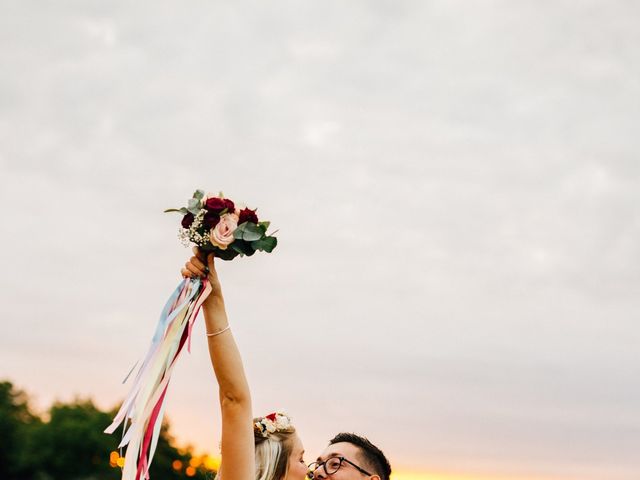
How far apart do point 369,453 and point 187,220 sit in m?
2.81

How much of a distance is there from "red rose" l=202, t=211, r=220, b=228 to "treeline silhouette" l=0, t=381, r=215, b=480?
67.7 meters

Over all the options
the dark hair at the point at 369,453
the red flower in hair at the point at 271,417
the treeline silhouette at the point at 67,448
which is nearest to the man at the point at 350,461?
the dark hair at the point at 369,453

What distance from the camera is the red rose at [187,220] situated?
16.9 feet

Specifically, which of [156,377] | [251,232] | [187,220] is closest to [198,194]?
[187,220]

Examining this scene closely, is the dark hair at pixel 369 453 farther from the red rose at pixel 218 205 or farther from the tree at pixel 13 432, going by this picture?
the tree at pixel 13 432

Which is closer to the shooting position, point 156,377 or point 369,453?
point 156,377

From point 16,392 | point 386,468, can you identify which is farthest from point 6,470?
point 386,468

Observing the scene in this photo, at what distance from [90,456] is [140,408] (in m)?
72.3

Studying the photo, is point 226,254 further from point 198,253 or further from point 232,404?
point 232,404

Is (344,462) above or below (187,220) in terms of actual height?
below

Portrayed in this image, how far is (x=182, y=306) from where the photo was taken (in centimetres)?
516

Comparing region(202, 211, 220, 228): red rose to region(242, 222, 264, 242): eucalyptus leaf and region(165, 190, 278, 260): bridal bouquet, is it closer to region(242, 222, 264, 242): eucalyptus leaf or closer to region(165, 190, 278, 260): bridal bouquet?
region(165, 190, 278, 260): bridal bouquet

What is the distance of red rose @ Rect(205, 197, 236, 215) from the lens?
5.11 m

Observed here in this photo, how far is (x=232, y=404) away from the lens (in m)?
4.87
